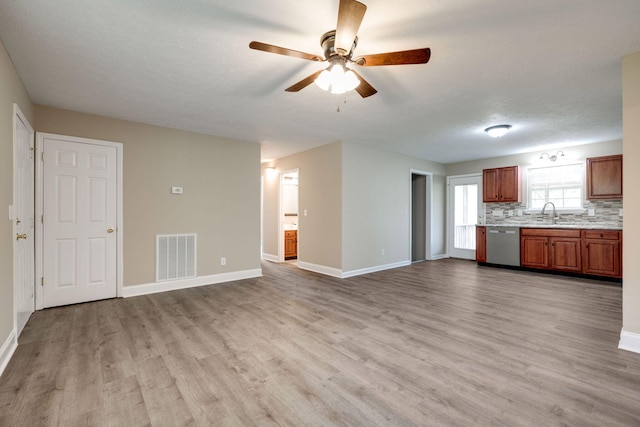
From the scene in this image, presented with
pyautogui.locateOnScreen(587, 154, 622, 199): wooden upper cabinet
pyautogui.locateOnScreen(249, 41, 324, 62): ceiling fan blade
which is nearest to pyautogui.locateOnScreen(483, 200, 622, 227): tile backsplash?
pyautogui.locateOnScreen(587, 154, 622, 199): wooden upper cabinet

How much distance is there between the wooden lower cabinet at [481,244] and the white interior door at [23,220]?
291 inches

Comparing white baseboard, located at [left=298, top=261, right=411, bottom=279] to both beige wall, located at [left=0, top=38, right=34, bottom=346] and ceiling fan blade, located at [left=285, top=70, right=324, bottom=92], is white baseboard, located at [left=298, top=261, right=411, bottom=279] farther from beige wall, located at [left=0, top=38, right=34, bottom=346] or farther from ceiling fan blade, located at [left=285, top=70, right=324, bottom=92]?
beige wall, located at [left=0, top=38, right=34, bottom=346]

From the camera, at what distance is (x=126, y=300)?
12.8 ft

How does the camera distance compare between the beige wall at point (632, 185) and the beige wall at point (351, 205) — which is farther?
the beige wall at point (351, 205)

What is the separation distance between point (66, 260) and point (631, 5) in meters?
5.75

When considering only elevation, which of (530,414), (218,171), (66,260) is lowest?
(530,414)

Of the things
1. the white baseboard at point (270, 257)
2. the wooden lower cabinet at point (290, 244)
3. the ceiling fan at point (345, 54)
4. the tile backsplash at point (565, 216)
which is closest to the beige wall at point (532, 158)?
the tile backsplash at point (565, 216)

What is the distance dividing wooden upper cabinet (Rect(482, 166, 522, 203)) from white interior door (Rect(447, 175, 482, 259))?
41cm

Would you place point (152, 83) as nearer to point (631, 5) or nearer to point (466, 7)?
point (466, 7)

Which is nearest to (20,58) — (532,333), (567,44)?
(567,44)

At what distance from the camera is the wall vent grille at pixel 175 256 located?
14.3 feet

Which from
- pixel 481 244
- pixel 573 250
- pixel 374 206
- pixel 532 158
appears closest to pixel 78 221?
pixel 374 206

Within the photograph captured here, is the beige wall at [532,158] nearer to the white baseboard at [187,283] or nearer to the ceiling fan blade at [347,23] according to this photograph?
the white baseboard at [187,283]

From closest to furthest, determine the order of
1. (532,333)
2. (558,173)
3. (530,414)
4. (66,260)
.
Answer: (530,414) < (532,333) < (66,260) < (558,173)
